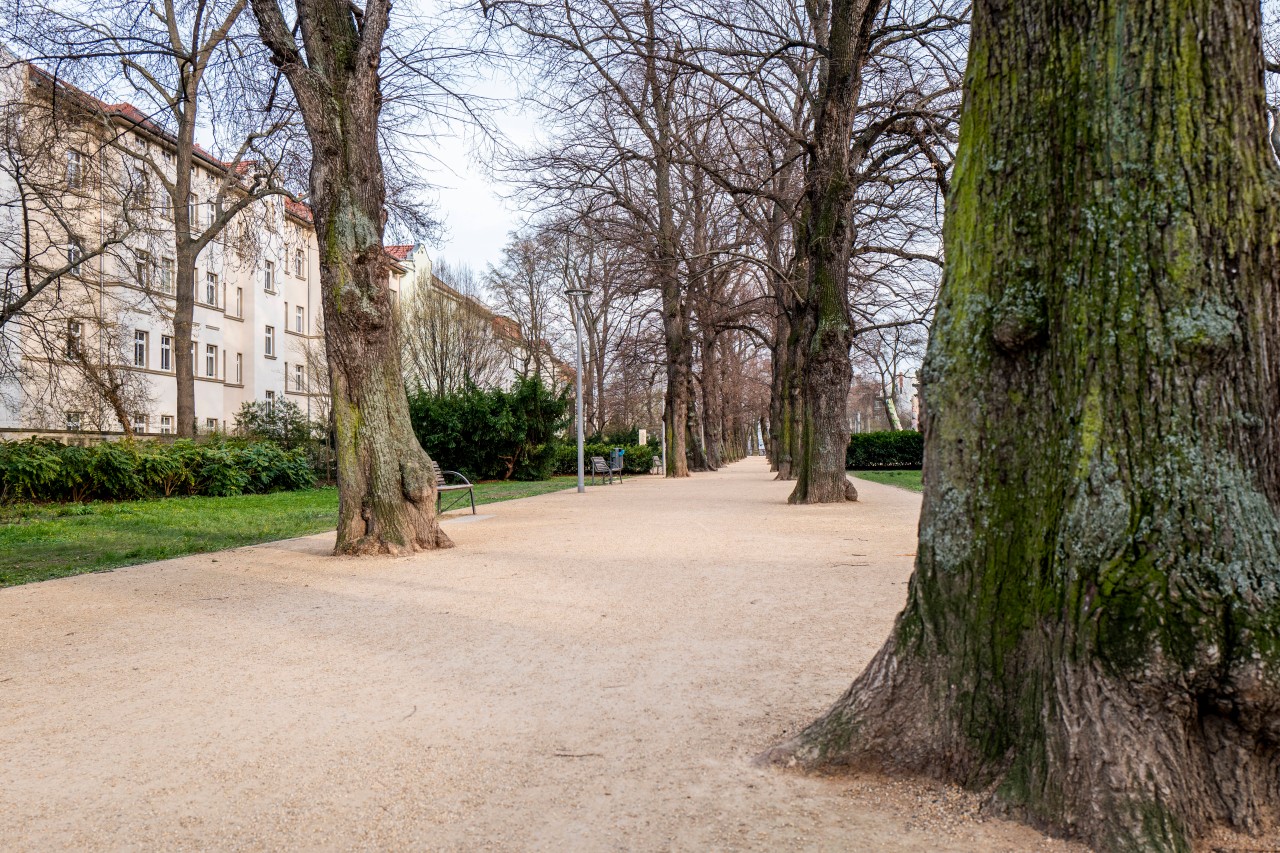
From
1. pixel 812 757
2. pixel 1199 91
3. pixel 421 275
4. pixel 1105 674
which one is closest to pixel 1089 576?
pixel 1105 674

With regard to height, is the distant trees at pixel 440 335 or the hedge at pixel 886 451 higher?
the distant trees at pixel 440 335

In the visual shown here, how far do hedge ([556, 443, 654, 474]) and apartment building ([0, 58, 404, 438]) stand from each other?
384 inches

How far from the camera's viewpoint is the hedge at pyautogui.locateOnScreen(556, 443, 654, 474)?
36156 mm

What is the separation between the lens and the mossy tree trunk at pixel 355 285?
9211mm

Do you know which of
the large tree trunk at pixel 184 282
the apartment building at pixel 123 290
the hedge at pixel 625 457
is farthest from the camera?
the hedge at pixel 625 457

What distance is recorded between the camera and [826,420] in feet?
50.7

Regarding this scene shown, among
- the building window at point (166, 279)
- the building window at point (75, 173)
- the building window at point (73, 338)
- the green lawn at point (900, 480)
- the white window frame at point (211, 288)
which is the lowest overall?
the green lawn at point (900, 480)

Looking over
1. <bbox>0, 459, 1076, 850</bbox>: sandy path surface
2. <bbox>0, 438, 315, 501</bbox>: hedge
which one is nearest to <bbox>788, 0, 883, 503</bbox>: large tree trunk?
<bbox>0, 459, 1076, 850</bbox>: sandy path surface

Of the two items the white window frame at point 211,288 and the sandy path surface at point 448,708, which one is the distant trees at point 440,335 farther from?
the sandy path surface at point 448,708

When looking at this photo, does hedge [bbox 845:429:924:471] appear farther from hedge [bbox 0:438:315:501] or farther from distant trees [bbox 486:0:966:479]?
hedge [bbox 0:438:315:501]

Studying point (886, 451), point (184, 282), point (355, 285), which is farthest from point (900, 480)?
point (184, 282)

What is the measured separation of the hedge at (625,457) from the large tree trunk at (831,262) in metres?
20.6

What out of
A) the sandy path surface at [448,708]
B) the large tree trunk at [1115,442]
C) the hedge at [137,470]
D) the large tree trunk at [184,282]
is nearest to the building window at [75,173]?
the large tree trunk at [184,282]

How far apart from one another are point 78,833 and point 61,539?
1026 centimetres
